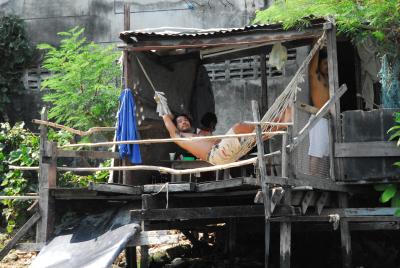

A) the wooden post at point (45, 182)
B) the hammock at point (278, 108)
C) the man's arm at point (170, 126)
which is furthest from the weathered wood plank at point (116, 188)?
the hammock at point (278, 108)

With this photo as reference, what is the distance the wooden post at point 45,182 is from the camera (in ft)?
28.4

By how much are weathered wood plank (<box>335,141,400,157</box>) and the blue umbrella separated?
2.49 m

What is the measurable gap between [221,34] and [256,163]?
2.08 meters

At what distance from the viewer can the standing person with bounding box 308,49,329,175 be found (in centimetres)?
862

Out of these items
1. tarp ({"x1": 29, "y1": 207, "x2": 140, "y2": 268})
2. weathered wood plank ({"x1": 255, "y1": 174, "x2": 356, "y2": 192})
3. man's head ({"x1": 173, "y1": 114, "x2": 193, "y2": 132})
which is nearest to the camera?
weathered wood plank ({"x1": 255, "y1": 174, "x2": 356, "y2": 192})

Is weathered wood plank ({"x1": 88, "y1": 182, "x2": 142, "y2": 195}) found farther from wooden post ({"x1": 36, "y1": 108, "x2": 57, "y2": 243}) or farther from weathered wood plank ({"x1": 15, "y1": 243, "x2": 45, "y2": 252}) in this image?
weathered wood plank ({"x1": 15, "y1": 243, "x2": 45, "y2": 252})

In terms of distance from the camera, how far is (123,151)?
29.8ft

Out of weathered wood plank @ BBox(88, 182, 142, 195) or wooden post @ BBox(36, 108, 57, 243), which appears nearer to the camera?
weathered wood plank @ BBox(88, 182, 142, 195)

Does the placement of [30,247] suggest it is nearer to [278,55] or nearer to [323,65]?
[278,55]

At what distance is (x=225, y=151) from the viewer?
8.51 metres

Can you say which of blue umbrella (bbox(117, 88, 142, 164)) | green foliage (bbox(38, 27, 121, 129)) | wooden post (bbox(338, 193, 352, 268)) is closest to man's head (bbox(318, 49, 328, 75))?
wooden post (bbox(338, 193, 352, 268))

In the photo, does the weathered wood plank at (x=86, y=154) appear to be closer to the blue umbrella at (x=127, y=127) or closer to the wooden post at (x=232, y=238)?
the blue umbrella at (x=127, y=127)

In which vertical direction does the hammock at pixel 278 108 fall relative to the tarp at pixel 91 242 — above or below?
above

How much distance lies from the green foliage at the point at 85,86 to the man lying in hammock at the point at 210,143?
266 centimetres
